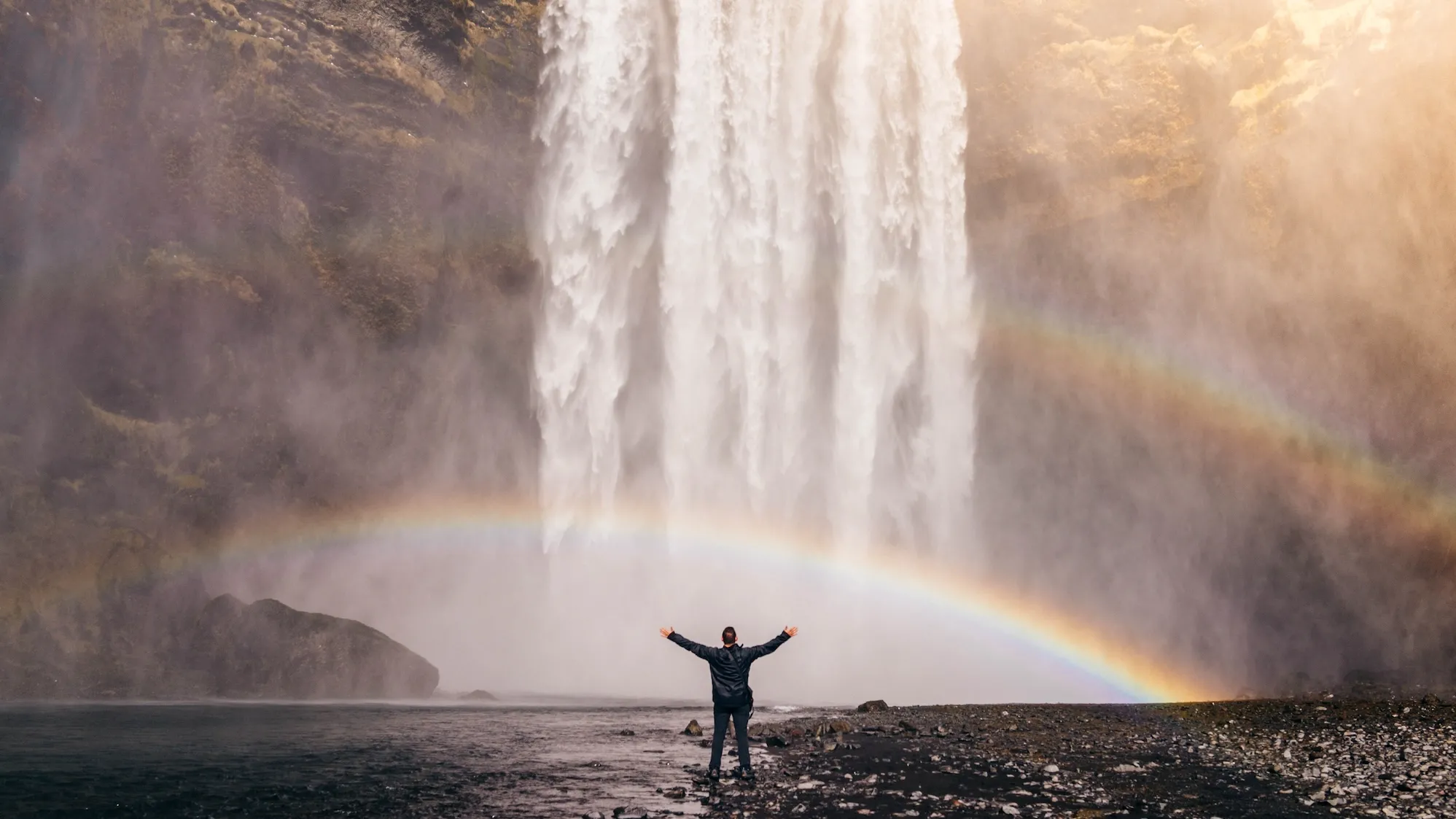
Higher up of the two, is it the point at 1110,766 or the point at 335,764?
the point at 1110,766

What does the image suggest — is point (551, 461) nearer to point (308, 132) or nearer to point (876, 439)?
point (876, 439)

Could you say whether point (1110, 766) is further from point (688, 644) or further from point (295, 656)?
point (295, 656)

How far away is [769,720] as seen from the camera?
22.4 m

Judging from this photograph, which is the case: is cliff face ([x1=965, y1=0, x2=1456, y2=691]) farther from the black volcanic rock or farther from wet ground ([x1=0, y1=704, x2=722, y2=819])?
wet ground ([x1=0, y1=704, x2=722, y2=819])

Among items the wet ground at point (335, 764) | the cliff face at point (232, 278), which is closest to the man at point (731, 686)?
the wet ground at point (335, 764)

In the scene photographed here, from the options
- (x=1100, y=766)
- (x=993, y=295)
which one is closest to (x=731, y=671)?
(x=1100, y=766)

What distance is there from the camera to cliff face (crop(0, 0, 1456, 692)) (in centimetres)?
3828

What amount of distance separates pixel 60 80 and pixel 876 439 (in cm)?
3166

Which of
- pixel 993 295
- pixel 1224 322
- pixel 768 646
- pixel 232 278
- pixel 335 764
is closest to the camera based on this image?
pixel 768 646

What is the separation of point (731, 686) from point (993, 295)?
115 feet

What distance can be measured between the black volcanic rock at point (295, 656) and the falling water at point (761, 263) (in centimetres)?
973

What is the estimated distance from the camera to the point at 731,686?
1309 cm

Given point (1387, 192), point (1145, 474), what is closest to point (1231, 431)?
point (1145, 474)

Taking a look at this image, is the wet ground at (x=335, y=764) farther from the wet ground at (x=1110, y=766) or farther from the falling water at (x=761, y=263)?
the falling water at (x=761, y=263)
